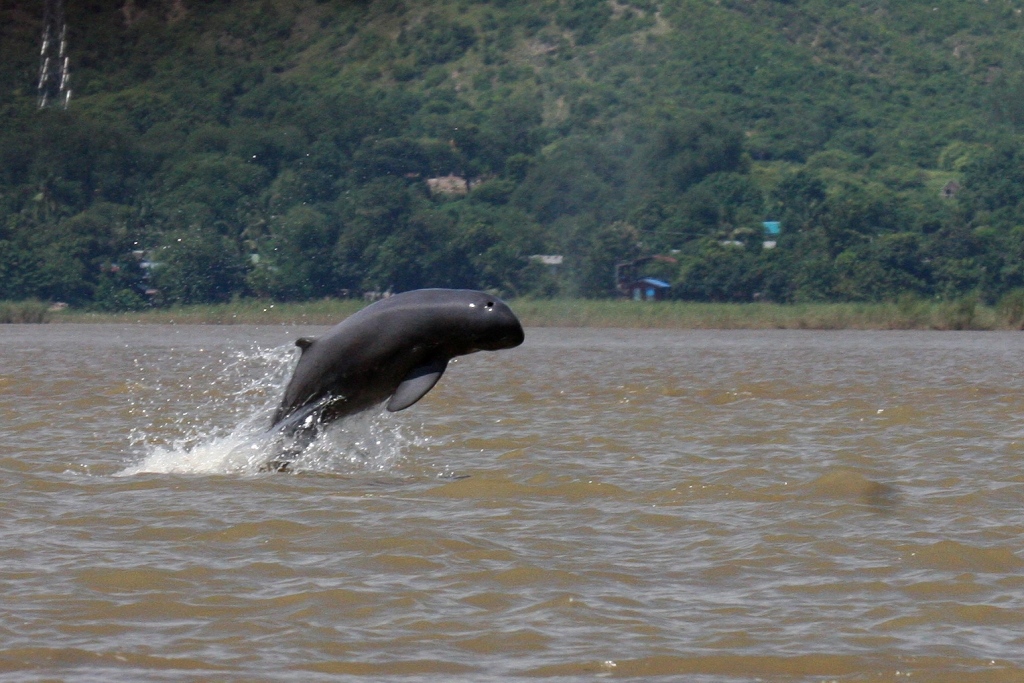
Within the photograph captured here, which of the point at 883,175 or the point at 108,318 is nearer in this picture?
the point at 108,318

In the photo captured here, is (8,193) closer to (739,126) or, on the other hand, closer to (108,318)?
(108,318)

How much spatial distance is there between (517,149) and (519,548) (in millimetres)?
110435

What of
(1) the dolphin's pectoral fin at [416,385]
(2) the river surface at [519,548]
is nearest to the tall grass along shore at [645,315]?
(2) the river surface at [519,548]

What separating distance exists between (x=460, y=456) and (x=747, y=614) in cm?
670

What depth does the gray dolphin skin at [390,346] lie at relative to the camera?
11781 mm

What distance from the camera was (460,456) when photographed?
46.8 ft

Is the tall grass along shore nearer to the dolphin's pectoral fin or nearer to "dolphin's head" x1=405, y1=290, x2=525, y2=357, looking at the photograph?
"dolphin's head" x1=405, y1=290, x2=525, y2=357

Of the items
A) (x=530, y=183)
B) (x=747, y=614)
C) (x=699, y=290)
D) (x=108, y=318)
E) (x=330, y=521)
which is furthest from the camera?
(x=530, y=183)

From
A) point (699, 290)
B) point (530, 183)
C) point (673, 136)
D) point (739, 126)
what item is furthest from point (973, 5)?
point (699, 290)

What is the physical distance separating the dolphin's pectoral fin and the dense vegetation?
255ft

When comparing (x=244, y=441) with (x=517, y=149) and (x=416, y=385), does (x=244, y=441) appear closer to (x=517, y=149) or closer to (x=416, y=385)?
(x=416, y=385)

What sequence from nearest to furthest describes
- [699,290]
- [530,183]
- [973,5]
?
[699,290], [530,183], [973,5]

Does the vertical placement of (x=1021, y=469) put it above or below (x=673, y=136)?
below

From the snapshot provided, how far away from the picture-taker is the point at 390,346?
11.8 meters
